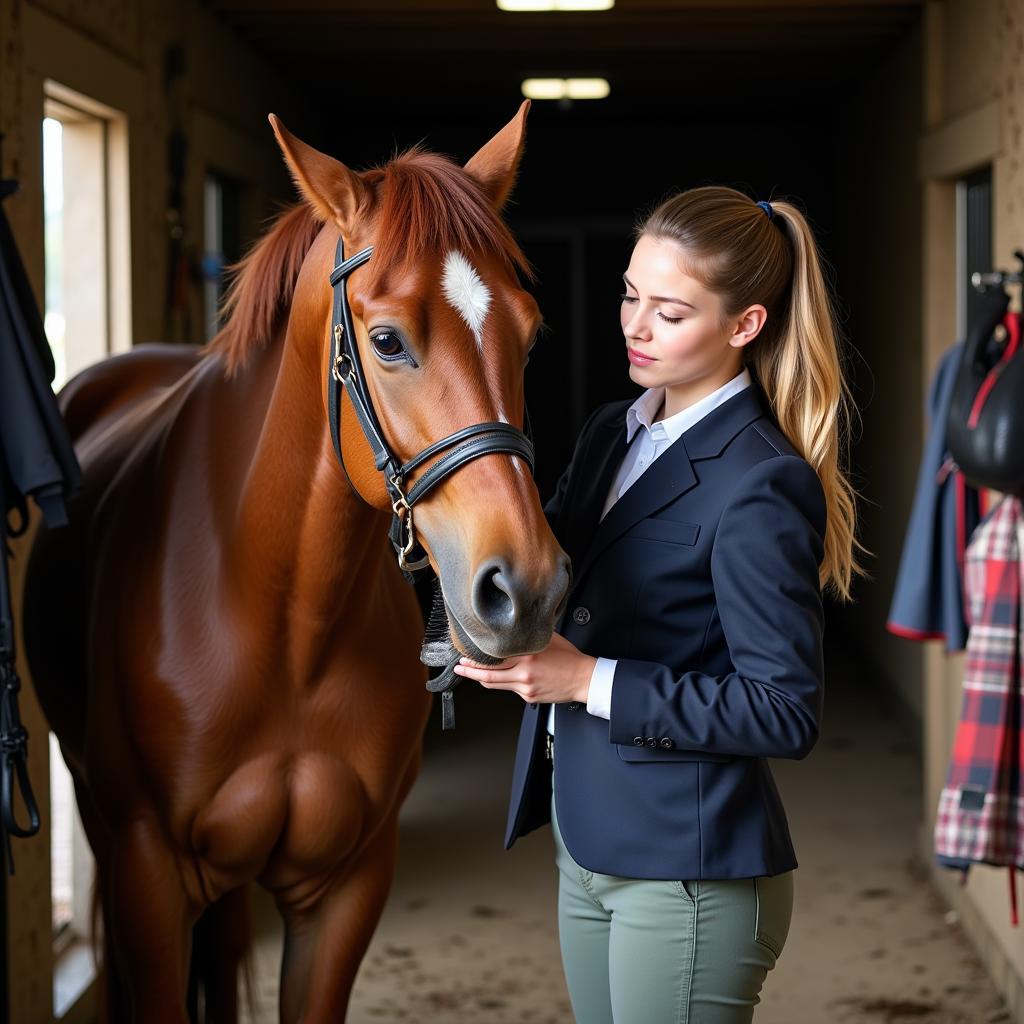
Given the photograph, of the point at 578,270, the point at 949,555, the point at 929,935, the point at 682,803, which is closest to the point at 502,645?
the point at 682,803

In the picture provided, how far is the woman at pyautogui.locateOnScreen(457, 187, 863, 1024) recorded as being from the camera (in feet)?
4.09

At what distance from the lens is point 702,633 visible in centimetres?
133

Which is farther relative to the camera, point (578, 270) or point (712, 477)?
point (578, 270)

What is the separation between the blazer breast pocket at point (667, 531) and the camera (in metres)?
1.29

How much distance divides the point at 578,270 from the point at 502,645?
21.5 ft

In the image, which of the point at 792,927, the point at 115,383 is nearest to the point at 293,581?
the point at 115,383

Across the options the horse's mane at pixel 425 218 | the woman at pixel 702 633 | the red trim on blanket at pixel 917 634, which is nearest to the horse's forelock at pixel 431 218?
the horse's mane at pixel 425 218

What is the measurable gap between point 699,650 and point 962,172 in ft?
8.84

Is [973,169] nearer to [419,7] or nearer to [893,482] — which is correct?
[419,7]

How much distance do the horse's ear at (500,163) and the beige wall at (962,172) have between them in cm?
174

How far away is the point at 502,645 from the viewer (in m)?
1.16

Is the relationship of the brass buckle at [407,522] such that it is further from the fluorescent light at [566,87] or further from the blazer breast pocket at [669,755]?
the fluorescent light at [566,87]

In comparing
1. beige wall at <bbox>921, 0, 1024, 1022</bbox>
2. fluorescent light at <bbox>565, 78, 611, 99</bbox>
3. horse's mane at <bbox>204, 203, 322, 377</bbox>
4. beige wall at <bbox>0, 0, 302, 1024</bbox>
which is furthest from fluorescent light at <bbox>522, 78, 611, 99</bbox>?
horse's mane at <bbox>204, 203, 322, 377</bbox>

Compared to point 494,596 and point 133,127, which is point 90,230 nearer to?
point 133,127
